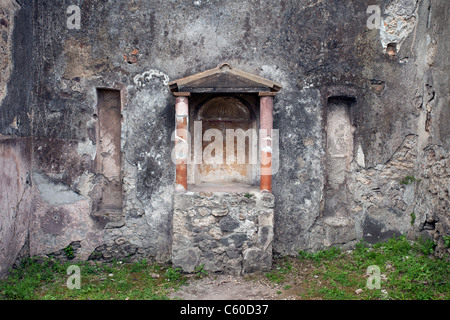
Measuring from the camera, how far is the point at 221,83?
5.30 m

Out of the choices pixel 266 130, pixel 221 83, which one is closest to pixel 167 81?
pixel 221 83

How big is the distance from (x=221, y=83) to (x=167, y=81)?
990mm

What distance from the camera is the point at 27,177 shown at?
221 inches

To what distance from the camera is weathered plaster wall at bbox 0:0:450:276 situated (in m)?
5.76

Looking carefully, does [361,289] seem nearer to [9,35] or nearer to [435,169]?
[435,169]

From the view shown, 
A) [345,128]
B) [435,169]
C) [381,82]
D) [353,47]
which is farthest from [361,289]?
[353,47]

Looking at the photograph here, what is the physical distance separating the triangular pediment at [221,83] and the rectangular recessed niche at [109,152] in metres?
1.32

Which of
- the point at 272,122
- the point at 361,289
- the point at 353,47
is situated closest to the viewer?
the point at 361,289

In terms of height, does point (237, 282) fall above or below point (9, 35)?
below

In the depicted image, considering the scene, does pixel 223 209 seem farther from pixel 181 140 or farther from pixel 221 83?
pixel 221 83

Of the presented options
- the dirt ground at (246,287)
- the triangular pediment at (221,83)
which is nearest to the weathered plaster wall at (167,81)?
the triangular pediment at (221,83)

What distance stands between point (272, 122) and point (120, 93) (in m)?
2.43

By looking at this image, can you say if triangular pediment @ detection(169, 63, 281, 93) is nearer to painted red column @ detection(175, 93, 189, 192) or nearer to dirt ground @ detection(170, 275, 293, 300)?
painted red column @ detection(175, 93, 189, 192)

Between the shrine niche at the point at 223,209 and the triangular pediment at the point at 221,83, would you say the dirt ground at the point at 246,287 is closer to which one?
the shrine niche at the point at 223,209
